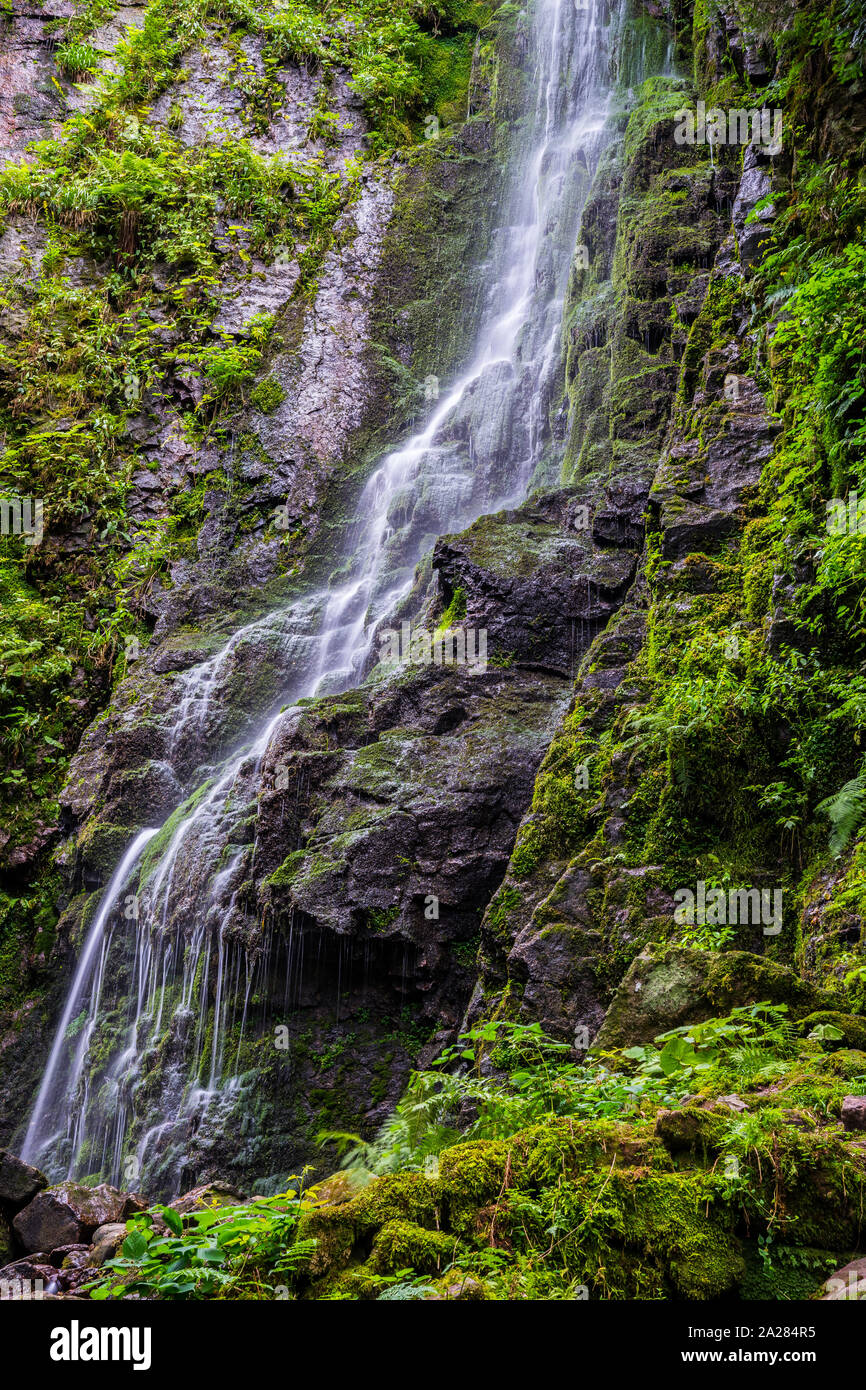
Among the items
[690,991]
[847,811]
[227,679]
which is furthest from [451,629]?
[690,991]

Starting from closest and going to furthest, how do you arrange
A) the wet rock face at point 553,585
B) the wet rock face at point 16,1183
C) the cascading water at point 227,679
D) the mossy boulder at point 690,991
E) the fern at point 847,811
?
1. the mossy boulder at point 690,991
2. the fern at point 847,811
3. the wet rock face at point 16,1183
4. the cascading water at point 227,679
5. the wet rock face at point 553,585

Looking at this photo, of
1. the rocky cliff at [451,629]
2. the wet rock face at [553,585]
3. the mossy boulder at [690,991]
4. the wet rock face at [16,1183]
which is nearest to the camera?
the rocky cliff at [451,629]

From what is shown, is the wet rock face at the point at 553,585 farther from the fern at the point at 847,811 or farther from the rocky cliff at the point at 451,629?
the fern at the point at 847,811

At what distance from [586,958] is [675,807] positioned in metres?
1.32

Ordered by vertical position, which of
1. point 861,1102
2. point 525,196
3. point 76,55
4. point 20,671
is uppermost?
point 76,55

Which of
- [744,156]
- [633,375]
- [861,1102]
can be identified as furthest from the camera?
[633,375]

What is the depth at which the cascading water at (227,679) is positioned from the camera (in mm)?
10445

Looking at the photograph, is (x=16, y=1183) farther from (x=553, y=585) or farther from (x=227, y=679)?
(x=227, y=679)

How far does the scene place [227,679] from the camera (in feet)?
49.0

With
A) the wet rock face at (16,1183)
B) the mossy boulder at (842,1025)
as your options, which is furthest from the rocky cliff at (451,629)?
the wet rock face at (16,1183)

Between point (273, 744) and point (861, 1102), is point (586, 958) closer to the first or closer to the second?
point (861, 1102)
